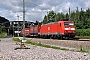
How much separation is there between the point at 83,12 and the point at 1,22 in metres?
54.9

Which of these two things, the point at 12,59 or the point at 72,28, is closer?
the point at 12,59

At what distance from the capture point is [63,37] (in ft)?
130

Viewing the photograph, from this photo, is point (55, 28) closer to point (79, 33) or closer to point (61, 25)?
point (61, 25)

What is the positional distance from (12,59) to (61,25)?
2806 centimetres

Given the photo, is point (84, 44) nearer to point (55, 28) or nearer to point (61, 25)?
point (61, 25)

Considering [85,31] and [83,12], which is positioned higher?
[83,12]

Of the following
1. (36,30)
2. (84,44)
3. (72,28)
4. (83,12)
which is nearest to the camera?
(84,44)

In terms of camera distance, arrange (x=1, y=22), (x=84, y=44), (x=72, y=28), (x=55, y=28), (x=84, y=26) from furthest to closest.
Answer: (x=1, y=22) < (x=84, y=26) < (x=55, y=28) < (x=72, y=28) < (x=84, y=44)

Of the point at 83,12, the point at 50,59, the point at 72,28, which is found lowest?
the point at 50,59

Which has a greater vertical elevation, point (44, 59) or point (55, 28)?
point (55, 28)

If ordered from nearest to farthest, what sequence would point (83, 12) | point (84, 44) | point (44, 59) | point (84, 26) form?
A: point (44, 59)
point (84, 44)
point (84, 26)
point (83, 12)

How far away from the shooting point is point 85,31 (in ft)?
219

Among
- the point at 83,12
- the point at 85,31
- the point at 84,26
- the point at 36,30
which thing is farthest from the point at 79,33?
the point at 83,12

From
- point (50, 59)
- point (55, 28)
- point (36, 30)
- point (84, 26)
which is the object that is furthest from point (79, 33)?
point (50, 59)
